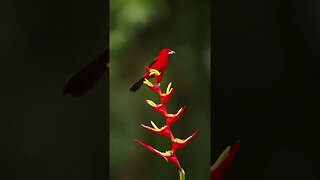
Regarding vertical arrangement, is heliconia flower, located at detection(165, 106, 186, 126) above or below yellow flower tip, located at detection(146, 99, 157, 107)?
below

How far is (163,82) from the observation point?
0.63 meters
